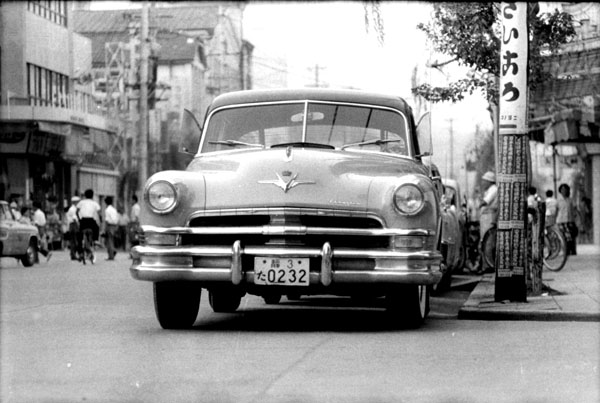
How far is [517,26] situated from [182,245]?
13.2ft

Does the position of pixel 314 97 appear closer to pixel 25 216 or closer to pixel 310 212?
pixel 310 212

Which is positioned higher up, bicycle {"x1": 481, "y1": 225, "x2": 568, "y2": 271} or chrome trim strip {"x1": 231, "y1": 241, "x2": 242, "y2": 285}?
chrome trim strip {"x1": 231, "y1": 241, "x2": 242, "y2": 285}

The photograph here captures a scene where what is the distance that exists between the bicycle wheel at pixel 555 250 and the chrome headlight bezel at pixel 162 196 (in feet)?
33.3

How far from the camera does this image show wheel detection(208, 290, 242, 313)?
9.61 m

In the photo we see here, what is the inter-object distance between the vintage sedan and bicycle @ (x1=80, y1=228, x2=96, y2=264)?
52.3 feet

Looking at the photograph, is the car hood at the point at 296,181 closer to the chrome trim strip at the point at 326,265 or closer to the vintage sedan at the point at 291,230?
the vintage sedan at the point at 291,230

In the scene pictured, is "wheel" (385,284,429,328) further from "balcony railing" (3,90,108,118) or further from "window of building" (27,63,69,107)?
"window of building" (27,63,69,107)

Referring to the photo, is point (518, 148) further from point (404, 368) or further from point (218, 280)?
point (404, 368)

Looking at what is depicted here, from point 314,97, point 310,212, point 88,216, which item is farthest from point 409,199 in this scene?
point 88,216

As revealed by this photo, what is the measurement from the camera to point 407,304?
809cm

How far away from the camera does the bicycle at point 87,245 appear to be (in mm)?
23797

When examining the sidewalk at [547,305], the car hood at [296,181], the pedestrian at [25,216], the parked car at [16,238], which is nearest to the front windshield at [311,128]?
the car hood at [296,181]

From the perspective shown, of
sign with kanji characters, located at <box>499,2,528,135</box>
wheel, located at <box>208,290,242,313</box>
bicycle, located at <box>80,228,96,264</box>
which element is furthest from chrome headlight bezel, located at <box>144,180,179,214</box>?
bicycle, located at <box>80,228,96,264</box>

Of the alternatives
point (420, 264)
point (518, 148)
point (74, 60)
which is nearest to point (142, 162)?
point (74, 60)
